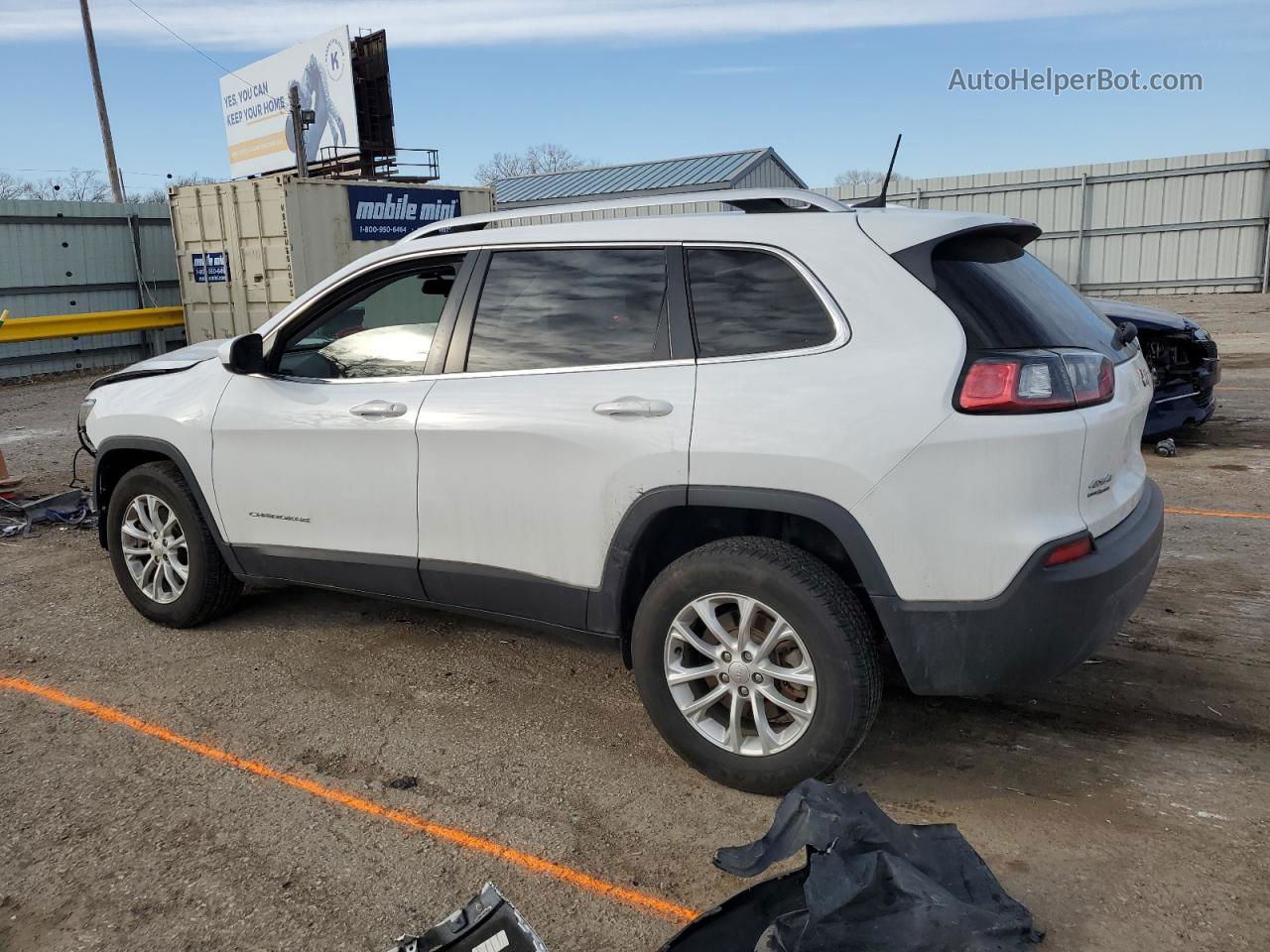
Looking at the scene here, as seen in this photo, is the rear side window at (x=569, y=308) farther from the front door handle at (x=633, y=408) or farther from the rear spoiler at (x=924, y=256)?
the rear spoiler at (x=924, y=256)

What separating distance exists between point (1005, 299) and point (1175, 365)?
18.1ft

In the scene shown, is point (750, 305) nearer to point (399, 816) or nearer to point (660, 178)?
point (399, 816)

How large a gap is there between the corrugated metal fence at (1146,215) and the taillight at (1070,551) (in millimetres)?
21247

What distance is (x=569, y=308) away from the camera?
359 centimetres

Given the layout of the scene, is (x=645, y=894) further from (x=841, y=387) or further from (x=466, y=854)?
(x=841, y=387)

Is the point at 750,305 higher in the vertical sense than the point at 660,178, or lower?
lower

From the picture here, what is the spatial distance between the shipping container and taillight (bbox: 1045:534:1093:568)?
48.2 feet

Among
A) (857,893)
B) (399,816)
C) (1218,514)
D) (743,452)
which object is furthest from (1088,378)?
(1218,514)

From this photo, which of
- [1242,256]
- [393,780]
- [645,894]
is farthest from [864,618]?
[1242,256]

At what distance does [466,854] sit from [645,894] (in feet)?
1.84

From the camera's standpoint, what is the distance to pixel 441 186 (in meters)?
17.8

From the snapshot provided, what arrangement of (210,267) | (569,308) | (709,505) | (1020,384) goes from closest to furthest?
(1020,384)
(709,505)
(569,308)
(210,267)

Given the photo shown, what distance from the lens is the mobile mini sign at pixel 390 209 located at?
54.3ft

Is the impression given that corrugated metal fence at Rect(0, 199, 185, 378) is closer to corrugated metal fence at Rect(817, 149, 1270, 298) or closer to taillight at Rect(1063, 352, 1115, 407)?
corrugated metal fence at Rect(817, 149, 1270, 298)
